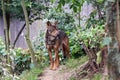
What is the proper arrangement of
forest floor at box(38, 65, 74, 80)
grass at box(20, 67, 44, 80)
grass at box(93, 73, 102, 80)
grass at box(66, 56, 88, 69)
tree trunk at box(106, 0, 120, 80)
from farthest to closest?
grass at box(66, 56, 88, 69), grass at box(20, 67, 44, 80), forest floor at box(38, 65, 74, 80), grass at box(93, 73, 102, 80), tree trunk at box(106, 0, 120, 80)

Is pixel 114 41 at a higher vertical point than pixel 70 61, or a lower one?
higher

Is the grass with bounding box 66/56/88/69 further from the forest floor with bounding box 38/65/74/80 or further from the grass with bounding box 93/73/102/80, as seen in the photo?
the grass with bounding box 93/73/102/80

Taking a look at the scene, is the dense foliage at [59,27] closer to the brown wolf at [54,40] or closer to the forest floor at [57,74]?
the brown wolf at [54,40]

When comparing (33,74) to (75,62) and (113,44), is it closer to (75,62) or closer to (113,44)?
(75,62)

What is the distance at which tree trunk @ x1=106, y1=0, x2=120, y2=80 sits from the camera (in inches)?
77.0

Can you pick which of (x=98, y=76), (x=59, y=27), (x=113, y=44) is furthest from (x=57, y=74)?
(x=113, y=44)

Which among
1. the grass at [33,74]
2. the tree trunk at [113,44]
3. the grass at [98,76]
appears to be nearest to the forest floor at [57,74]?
the grass at [33,74]

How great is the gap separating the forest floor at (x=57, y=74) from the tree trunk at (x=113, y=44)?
12.5 feet

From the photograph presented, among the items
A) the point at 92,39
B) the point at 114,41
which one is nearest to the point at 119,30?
the point at 114,41

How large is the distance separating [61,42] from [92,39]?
863mm

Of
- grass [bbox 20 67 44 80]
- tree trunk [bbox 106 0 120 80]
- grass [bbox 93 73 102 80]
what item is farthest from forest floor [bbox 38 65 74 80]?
tree trunk [bbox 106 0 120 80]

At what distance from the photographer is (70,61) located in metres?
6.83

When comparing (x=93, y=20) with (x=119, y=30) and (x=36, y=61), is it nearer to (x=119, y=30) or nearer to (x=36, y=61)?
(x=36, y=61)

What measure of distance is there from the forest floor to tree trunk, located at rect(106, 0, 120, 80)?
3.81 meters
